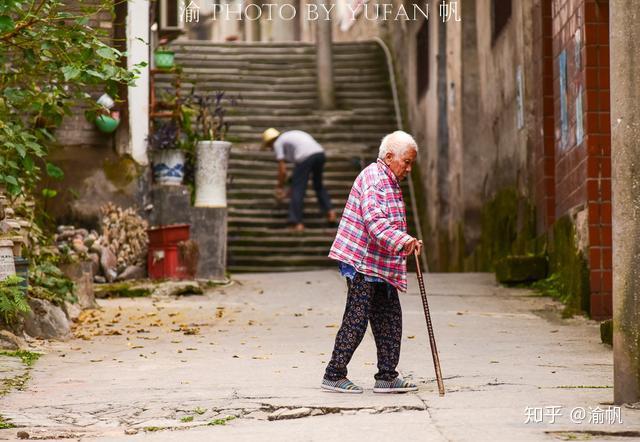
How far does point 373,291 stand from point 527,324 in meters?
3.90

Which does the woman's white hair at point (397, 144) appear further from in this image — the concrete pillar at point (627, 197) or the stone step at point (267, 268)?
the stone step at point (267, 268)

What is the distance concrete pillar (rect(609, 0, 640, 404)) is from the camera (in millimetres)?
6328

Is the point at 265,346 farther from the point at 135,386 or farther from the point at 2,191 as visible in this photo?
the point at 2,191

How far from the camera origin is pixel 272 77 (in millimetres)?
24078

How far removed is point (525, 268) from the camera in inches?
527

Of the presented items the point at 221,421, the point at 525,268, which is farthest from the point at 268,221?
the point at 221,421

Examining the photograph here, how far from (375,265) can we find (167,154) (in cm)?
854

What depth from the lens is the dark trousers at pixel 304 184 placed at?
733 inches

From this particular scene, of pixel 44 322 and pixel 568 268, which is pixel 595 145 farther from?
pixel 44 322

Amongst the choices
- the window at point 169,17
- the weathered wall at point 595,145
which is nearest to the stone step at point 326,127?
the window at point 169,17

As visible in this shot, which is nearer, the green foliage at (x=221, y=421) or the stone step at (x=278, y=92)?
the green foliage at (x=221, y=421)

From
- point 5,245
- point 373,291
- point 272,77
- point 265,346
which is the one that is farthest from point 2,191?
point 272,77

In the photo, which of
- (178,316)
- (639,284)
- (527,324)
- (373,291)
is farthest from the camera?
(178,316)

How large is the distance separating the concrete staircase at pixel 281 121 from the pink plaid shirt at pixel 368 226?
1049 centimetres
